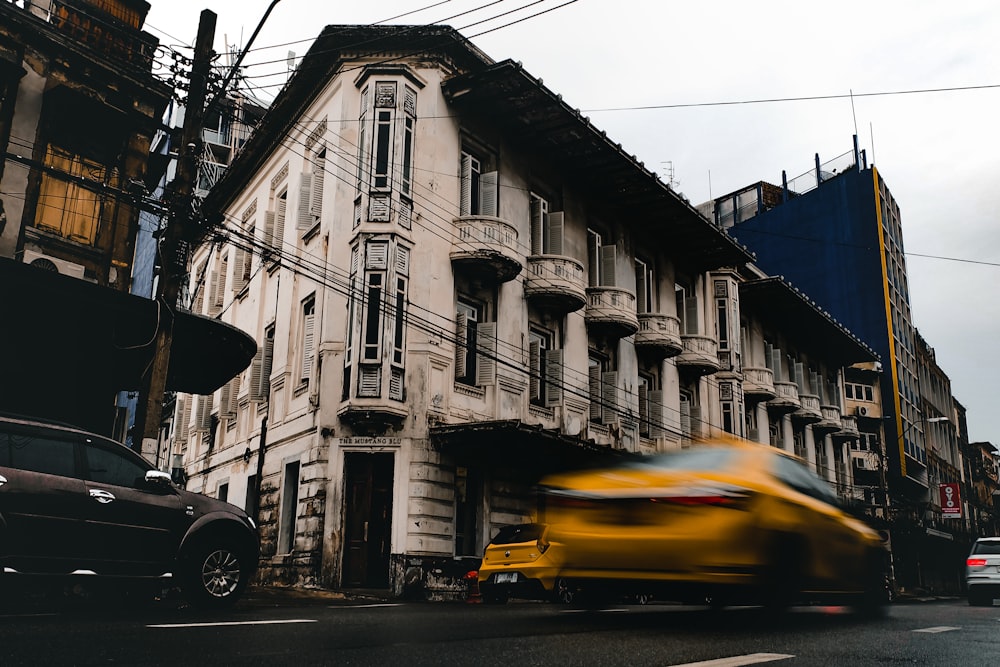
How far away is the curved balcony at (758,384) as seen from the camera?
107 ft

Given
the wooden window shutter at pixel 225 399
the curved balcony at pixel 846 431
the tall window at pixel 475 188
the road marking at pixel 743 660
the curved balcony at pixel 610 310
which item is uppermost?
the tall window at pixel 475 188

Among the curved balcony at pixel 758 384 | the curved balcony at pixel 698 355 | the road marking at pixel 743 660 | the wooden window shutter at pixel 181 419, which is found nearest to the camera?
the road marking at pixel 743 660

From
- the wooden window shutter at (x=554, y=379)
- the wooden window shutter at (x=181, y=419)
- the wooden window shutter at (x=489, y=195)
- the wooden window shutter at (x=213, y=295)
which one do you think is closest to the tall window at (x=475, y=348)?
the wooden window shutter at (x=554, y=379)

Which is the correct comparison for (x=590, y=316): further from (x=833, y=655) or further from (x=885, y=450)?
(x=885, y=450)

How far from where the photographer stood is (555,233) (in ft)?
74.8

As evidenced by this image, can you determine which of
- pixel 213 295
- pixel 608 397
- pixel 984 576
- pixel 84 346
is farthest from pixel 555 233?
pixel 213 295

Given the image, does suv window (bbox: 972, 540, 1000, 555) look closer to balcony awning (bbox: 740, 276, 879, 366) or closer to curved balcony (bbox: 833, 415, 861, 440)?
balcony awning (bbox: 740, 276, 879, 366)

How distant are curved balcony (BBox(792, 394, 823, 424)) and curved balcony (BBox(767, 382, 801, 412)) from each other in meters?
1.13

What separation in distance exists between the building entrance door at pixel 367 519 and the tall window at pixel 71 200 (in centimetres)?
811

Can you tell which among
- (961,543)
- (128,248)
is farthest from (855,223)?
(128,248)

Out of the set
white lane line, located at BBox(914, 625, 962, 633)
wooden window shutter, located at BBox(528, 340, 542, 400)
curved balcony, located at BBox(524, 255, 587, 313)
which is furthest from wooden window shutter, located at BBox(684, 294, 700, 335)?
white lane line, located at BBox(914, 625, 962, 633)

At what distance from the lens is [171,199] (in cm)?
1270

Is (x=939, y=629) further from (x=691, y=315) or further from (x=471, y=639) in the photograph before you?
(x=691, y=315)

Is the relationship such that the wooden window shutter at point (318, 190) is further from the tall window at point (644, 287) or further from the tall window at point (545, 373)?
the tall window at point (644, 287)
